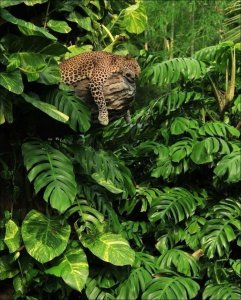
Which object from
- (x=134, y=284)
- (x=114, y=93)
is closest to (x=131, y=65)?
(x=114, y=93)

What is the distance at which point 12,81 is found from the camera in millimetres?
2809

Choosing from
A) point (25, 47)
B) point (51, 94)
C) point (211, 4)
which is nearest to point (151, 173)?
point (51, 94)

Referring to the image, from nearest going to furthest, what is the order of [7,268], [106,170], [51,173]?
[51,173] → [7,268] → [106,170]

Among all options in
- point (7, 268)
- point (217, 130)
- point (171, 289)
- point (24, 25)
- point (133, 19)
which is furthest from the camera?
point (133, 19)

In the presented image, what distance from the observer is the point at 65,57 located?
12.4ft

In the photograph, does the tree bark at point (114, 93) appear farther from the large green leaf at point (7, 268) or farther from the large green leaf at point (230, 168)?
the large green leaf at point (7, 268)

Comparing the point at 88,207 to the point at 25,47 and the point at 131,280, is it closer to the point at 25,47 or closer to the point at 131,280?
the point at 131,280

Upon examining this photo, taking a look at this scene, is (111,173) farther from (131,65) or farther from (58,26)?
(58,26)

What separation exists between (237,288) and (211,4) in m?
4.39

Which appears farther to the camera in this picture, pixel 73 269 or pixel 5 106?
pixel 73 269

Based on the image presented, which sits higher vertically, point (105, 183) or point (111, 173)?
point (111, 173)

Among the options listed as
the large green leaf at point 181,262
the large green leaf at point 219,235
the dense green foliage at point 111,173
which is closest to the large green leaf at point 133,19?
the dense green foliage at point 111,173

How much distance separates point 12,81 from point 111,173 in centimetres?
112

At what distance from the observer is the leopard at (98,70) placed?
3170 mm
